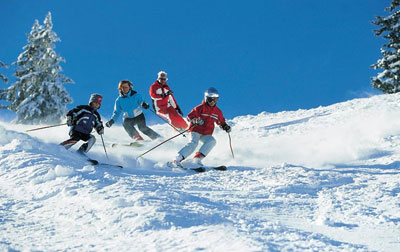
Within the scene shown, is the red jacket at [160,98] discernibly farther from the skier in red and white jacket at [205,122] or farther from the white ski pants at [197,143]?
the white ski pants at [197,143]

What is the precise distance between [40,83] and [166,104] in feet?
53.2

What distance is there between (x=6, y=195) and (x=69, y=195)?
0.84 metres

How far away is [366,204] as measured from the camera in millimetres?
3984

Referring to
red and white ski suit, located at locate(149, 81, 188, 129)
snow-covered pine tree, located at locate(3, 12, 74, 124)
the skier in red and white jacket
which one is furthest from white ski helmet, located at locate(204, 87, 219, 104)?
snow-covered pine tree, located at locate(3, 12, 74, 124)

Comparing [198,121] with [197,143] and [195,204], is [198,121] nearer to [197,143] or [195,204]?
[197,143]

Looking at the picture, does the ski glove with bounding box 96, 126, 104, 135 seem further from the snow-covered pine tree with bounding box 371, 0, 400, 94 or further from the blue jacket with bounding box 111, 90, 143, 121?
the snow-covered pine tree with bounding box 371, 0, 400, 94

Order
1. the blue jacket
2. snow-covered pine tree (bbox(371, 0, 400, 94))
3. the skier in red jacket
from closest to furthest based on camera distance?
the blue jacket, the skier in red jacket, snow-covered pine tree (bbox(371, 0, 400, 94))

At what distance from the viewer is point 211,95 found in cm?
763

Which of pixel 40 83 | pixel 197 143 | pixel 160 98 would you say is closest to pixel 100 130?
pixel 197 143

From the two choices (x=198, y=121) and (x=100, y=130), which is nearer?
(x=198, y=121)

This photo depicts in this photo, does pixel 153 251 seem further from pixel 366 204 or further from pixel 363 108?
pixel 363 108

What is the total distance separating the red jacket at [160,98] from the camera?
414 inches

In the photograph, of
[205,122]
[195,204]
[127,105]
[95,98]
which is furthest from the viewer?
[127,105]

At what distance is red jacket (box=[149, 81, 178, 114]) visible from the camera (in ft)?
34.5
